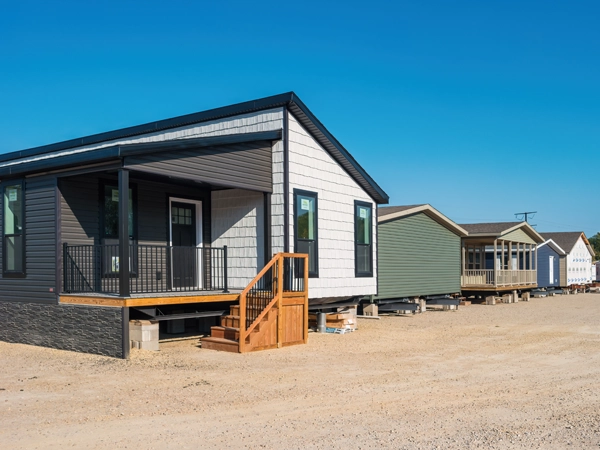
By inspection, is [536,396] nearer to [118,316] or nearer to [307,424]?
[307,424]

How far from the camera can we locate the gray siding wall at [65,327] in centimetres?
1108

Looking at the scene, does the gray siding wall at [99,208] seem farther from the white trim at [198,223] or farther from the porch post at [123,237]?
the porch post at [123,237]

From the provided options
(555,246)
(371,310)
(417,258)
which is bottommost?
(371,310)

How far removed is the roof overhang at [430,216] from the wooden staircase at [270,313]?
803cm

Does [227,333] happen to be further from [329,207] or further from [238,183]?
[329,207]

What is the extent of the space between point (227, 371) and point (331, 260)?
5.92 meters

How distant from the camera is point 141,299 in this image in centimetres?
1113

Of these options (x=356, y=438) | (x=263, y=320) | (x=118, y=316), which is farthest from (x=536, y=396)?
(x=118, y=316)

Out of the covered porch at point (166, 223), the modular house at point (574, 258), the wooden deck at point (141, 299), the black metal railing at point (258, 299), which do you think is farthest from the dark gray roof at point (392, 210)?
the modular house at point (574, 258)

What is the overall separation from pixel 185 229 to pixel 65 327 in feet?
12.5

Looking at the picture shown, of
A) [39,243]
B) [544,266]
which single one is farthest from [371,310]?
[544,266]

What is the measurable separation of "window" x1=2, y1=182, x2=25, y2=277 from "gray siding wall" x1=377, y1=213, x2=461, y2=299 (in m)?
11.5

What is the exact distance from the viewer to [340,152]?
15391 millimetres

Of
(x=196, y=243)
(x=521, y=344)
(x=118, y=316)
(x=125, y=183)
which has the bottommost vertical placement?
(x=521, y=344)
